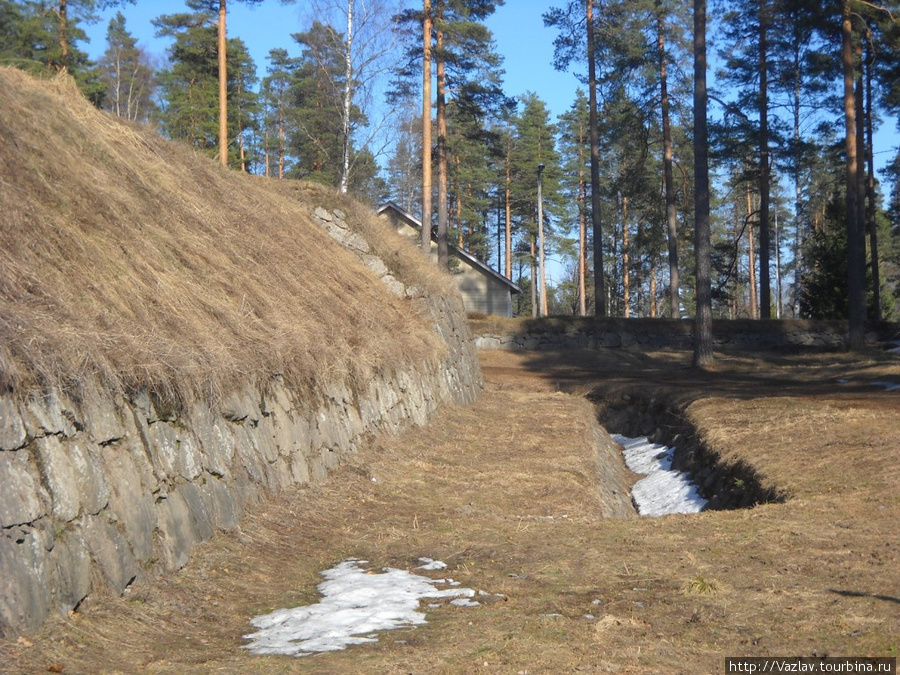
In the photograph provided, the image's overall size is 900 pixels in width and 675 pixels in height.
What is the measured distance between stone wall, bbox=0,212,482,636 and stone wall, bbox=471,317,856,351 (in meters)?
24.4

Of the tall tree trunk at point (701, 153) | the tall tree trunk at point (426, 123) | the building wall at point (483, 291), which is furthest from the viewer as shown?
the building wall at point (483, 291)

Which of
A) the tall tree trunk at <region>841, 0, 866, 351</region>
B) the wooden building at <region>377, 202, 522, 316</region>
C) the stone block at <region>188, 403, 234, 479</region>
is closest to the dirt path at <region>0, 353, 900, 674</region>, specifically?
the stone block at <region>188, 403, 234, 479</region>

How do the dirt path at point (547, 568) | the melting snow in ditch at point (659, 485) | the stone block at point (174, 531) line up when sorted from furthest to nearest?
1. the melting snow in ditch at point (659, 485)
2. the stone block at point (174, 531)
3. the dirt path at point (547, 568)

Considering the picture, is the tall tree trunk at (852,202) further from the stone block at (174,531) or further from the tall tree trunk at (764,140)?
the stone block at (174,531)

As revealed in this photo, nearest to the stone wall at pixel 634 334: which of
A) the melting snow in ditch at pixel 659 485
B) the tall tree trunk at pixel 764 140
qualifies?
the tall tree trunk at pixel 764 140

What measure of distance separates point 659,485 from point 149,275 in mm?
Answer: 9222

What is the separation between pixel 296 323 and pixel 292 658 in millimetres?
6400

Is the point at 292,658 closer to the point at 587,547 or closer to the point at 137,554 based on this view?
the point at 137,554

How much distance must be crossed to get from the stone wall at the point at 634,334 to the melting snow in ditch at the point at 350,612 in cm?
2711

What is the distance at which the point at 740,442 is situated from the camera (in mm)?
13734

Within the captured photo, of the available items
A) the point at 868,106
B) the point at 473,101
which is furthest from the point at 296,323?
the point at 868,106

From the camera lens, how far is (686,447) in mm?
15758

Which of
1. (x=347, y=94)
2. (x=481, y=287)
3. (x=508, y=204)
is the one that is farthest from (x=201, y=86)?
(x=508, y=204)

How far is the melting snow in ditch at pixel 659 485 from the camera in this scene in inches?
520
